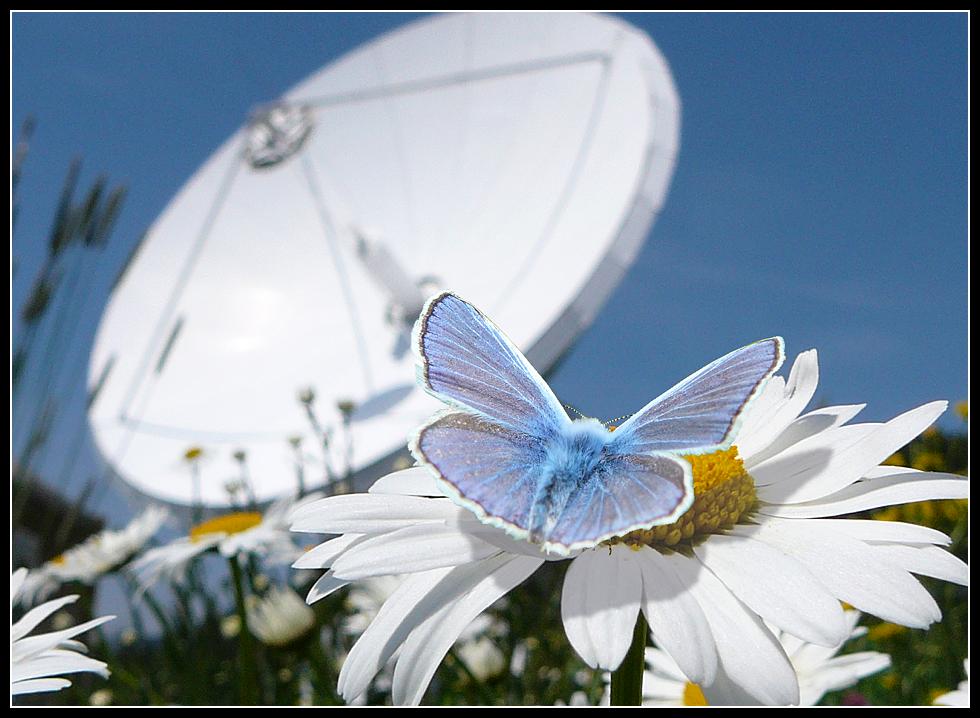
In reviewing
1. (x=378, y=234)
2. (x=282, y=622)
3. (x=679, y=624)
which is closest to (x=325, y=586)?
(x=679, y=624)

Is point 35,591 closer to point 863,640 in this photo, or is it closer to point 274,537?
point 274,537

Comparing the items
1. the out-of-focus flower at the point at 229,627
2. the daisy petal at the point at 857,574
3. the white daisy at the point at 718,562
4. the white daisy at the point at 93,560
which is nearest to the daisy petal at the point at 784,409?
the white daisy at the point at 718,562

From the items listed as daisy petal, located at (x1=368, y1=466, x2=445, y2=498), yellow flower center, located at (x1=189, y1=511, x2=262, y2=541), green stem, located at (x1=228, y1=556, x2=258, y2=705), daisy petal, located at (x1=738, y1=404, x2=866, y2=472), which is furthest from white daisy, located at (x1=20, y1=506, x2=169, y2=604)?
daisy petal, located at (x1=738, y1=404, x2=866, y2=472)

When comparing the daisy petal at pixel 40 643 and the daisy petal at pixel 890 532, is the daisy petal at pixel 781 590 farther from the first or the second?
the daisy petal at pixel 40 643

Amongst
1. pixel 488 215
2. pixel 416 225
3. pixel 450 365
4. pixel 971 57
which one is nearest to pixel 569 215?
pixel 488 215

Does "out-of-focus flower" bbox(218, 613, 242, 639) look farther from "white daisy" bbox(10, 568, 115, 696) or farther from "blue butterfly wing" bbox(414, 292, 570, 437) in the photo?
"blue butterfly wing" bbox(414, 292, 570, 437)

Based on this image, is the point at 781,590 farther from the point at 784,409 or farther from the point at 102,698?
the point at 102,698
